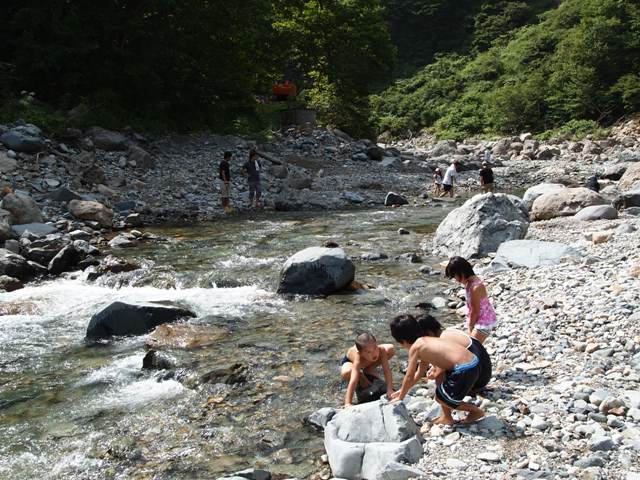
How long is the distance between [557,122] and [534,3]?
3555 cm

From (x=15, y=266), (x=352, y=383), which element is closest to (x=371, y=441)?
(x=352, y=383)

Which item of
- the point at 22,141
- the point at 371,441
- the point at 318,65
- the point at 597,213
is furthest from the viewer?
the point at 318,65

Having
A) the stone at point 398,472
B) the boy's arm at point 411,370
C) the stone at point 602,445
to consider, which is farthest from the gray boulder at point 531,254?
the stone at point 398,472

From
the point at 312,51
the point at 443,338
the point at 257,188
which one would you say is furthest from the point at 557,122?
the point at 443,338

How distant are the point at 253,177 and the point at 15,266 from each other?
28.4 ft

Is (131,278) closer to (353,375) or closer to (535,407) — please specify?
(353,375)

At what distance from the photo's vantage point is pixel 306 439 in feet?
18.4

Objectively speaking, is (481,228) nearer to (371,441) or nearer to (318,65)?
(371,441)

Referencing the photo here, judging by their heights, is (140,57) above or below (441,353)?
above

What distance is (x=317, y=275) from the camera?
10.4 meters

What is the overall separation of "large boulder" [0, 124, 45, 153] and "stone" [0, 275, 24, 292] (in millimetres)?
8297

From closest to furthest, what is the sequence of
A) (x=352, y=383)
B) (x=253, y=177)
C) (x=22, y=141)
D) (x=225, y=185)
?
(x=352, y=383), (x=22, y=141), (x=225, y=185), (x=253, y=177)

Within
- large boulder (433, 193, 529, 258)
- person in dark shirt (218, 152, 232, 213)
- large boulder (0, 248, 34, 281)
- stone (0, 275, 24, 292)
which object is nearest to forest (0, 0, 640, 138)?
person in dark shirt (218, 152, 232, 213)

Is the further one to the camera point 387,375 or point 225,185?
point 225,185
